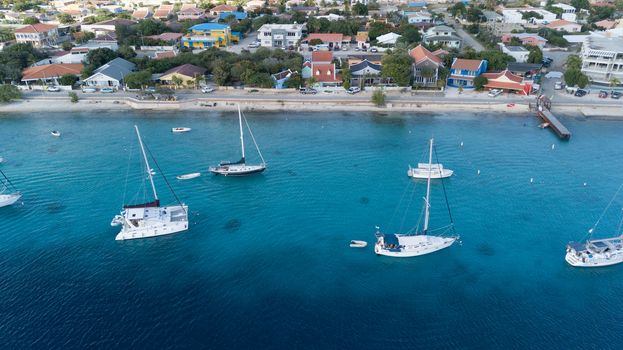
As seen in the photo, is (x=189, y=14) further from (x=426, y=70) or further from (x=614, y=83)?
(x=614, y=83)

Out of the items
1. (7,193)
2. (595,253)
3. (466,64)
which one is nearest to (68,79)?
(7,193)

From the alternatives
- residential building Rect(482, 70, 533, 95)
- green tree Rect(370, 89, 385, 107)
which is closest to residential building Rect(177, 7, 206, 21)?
green tree Rect(370, 89, 385, 107)

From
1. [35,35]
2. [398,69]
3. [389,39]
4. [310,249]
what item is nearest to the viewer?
[310,249]

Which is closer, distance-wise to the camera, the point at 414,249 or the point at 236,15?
the point at 414,249

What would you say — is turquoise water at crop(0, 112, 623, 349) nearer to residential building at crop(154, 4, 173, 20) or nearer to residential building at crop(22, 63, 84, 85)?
residential building at crop(22, 63, 84, 85)

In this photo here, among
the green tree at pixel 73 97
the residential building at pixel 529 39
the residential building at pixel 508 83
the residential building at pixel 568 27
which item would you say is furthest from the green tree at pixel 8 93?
the residential building at pixel 568 27

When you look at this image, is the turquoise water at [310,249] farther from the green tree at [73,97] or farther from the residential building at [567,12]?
the residential building at [567,12]

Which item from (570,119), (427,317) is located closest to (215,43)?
(570,119)

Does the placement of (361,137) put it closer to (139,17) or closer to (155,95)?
(155,95)
